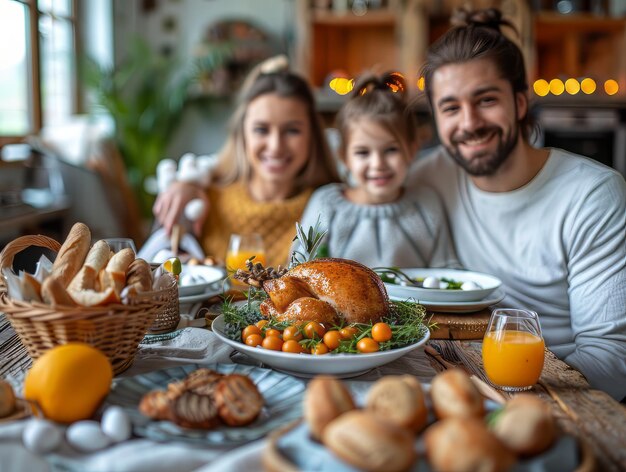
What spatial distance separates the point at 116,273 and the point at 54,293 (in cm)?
9

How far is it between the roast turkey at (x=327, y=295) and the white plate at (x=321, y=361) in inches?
3.7

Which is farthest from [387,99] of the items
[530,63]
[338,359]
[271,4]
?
[271,4]

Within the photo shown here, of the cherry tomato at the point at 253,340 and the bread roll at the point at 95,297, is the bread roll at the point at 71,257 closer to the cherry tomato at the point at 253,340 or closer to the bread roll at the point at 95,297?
the bread roll at the point at 95,297

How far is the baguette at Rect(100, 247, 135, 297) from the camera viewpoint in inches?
37.0

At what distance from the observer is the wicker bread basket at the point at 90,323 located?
2.91 feet

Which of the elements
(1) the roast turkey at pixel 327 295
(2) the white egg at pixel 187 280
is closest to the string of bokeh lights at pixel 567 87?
(2) the white egg at pixel 187 280

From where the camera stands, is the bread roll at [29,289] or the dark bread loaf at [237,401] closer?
the dark bread loaf at [237,401]

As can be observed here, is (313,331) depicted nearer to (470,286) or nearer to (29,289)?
(29,289)

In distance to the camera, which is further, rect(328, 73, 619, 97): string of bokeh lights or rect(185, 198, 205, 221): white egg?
rect(328, 73, 619, 97): string of bokeh lights

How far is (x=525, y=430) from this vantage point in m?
0.66

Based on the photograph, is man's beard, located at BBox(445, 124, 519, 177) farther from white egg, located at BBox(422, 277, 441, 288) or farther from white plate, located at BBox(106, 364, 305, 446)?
white plate, located at BBox(106, 364, 305, 446)

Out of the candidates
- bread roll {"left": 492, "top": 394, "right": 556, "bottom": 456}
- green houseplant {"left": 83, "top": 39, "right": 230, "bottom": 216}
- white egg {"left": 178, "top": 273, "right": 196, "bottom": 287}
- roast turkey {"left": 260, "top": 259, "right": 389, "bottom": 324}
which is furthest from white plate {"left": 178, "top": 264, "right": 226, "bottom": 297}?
green houseplant {"left": 83, "top": 39, "right": 230, "bottom": 216}

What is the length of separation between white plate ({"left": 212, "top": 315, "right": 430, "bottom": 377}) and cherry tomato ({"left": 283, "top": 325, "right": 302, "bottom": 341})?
0.14 ft

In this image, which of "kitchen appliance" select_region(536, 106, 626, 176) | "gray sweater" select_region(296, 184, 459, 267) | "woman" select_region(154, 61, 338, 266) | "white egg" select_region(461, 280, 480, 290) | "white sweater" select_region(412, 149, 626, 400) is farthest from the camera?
"kitchen appliance" select_region(536, 106, 626, 176)
